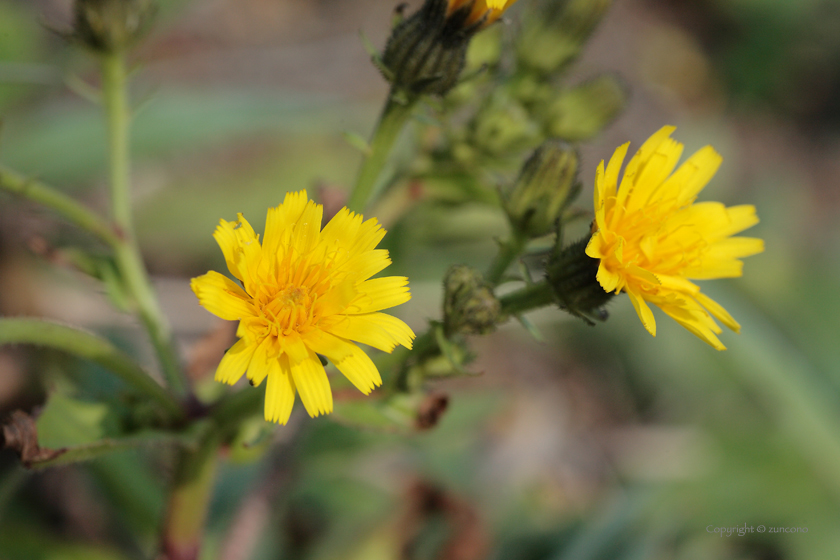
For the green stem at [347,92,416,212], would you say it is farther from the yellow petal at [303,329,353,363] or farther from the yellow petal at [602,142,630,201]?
the yellow petal at [602,142,630,201]

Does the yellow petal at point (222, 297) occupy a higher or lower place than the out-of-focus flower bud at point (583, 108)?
lower

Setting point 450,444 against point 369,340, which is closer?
point 369,340

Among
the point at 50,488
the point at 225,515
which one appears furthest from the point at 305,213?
the point at 50,488

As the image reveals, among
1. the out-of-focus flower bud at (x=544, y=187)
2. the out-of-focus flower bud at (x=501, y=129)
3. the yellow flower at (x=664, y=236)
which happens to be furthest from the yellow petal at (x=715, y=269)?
the out-of-focus flower bud at (x=501, y=129)

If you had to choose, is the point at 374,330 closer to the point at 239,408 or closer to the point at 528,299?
the point at 528,299

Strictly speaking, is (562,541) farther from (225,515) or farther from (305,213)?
(305,213)

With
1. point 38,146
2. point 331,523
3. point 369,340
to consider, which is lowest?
point 369,340

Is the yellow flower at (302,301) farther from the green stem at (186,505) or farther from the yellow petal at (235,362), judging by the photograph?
the green stem at (186,505)
